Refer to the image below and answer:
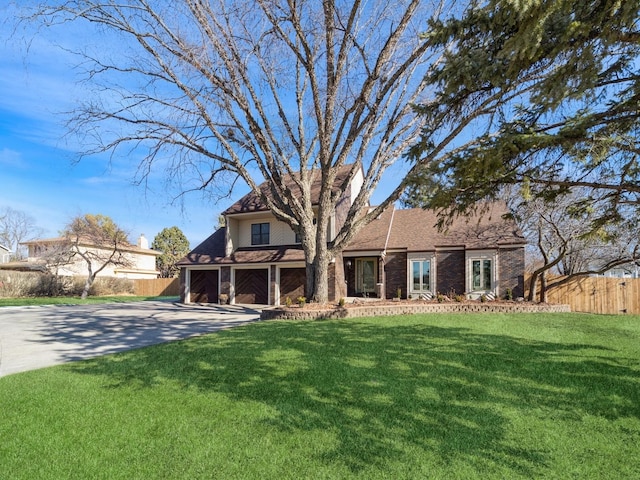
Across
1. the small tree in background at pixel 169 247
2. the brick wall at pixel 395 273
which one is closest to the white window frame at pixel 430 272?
the brick wall at pixel 395 273

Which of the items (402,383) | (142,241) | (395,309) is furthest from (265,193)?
(142,241)

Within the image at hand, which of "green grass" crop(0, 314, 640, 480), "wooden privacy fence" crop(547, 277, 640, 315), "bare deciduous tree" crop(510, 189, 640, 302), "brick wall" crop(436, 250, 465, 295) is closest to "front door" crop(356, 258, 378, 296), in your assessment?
"brick wall" crop(436, 250, 465, 295)

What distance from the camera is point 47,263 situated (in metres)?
27.0

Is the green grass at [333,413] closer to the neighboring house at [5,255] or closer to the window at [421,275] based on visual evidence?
the window at [421,275]

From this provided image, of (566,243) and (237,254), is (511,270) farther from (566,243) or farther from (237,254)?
(237,254)

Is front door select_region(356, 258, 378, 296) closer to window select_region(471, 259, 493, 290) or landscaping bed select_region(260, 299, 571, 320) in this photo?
window select_region(471, 259, 493, 290)

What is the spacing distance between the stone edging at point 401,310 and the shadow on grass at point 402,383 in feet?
11.8

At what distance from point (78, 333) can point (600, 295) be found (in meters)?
19.8

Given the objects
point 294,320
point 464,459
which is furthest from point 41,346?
point 464,459

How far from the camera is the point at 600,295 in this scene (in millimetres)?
16000

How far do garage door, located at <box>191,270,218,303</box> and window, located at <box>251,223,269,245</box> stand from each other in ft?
9.65

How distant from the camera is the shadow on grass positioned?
3.83 meters

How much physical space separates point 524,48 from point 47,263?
31.9 metres

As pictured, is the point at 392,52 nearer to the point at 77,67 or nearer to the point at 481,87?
the point at 481,87
